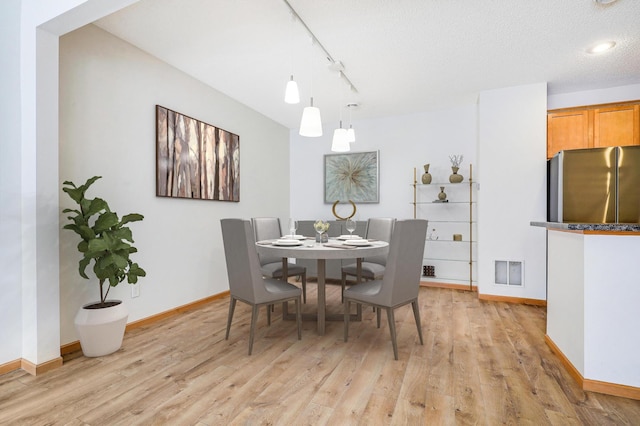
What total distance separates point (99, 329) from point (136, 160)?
58.6 inches

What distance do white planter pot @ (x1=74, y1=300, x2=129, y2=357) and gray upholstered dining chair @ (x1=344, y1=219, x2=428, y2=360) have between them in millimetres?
1732

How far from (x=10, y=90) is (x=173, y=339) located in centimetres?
212

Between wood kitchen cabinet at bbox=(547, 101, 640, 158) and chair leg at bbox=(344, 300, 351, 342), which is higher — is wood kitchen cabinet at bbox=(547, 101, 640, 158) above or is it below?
above

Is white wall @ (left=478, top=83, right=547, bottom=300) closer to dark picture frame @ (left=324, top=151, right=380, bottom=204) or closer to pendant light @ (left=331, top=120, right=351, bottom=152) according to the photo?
dark picture frame @ (left=324, top=151, right=380, bottom=204)

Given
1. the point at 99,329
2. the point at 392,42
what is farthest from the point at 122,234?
the point at 392,42

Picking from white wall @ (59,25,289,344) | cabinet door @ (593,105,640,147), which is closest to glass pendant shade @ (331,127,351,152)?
white wall @ (59,25,289,344)

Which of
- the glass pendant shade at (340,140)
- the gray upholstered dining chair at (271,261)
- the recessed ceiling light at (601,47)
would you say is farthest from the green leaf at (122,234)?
the recessed ceiling light at (601,47)

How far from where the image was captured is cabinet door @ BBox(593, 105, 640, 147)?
3430 millimetres

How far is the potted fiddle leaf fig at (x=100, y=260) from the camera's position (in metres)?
2.07

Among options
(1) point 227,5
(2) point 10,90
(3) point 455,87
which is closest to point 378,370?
(1) point 227,5

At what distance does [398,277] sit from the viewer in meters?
2.20

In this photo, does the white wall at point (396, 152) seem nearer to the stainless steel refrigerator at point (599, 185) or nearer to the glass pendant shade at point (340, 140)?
the stainless steel refrigerator at point (599, 185)

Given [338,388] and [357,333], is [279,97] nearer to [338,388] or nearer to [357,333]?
[357,333]

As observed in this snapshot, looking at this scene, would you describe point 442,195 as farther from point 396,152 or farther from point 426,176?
point 396,152
